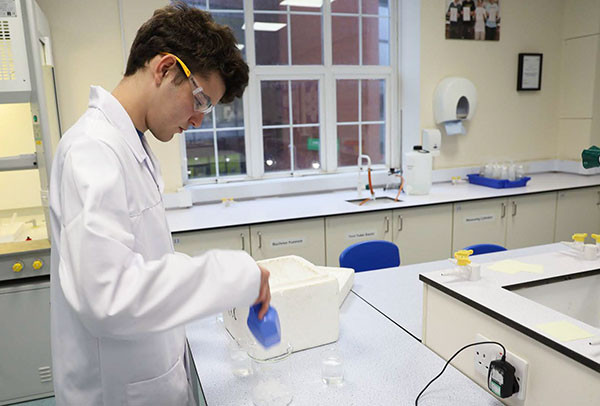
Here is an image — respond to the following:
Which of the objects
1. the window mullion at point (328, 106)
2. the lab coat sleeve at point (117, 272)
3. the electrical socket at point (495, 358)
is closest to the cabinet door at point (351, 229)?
the window mullion at point (328, 106)

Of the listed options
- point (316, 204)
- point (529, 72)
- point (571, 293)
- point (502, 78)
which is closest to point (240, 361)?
point (571, 293)

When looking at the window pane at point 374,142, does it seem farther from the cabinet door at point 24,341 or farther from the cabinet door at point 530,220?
the cabinet door at point 24,341

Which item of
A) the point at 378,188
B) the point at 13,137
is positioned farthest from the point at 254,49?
the point at 13,137

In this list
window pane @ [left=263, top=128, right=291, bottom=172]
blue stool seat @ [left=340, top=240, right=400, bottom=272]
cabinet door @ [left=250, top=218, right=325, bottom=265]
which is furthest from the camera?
window pane @ [left=263, top=128, right=291, bottom=172]

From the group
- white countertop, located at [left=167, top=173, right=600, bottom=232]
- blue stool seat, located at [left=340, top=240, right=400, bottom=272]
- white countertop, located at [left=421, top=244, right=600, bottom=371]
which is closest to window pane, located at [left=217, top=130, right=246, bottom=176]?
white countertop, located at [left=167, top=173, right=600, bottom=232]

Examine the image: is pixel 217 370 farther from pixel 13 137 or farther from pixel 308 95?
pixel 308 95

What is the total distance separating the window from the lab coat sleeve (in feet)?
10.4

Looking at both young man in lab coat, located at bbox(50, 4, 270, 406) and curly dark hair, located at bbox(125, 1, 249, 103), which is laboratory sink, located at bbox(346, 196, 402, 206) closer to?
young man in lab coat, located at bbox(50, 4, 270, 406)

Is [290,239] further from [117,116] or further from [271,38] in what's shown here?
[117,116]

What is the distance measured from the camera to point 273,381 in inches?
50.1

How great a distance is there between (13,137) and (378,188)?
9.84 ft

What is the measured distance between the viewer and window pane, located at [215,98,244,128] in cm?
397

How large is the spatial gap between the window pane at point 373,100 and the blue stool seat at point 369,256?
213 cm

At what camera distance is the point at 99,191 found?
0.82 m
